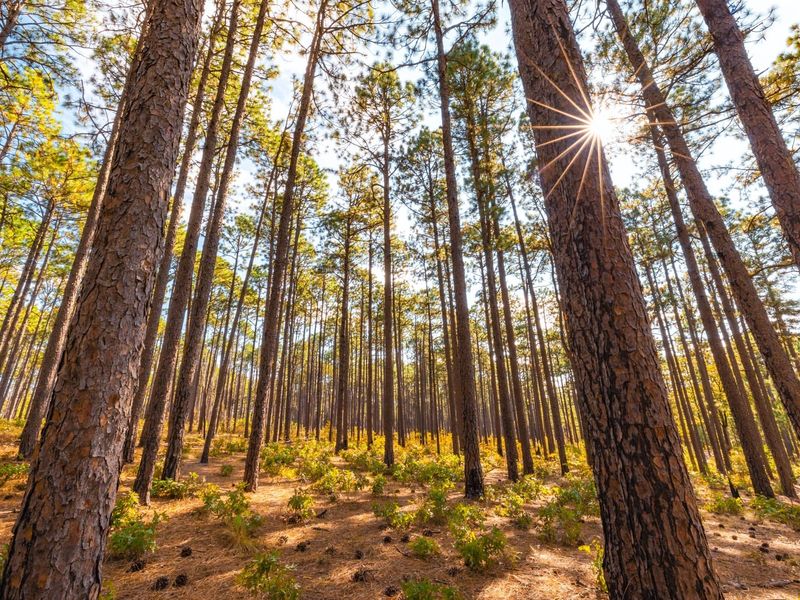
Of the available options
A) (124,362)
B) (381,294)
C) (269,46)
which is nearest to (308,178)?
(269,46)

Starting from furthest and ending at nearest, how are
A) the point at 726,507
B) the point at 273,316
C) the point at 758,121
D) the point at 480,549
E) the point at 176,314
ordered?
the point at 726,507 < the point at 273,316 < the point at 176,314 < the point at 758,121 < the point at 480,549

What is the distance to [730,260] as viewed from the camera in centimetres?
548

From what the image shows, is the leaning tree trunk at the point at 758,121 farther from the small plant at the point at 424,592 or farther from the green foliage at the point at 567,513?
the small plant at the point at 424,592

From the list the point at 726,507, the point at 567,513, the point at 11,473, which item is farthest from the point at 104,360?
the point at 726,507

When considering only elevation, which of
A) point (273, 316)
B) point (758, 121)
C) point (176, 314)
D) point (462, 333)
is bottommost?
point (462, 333)

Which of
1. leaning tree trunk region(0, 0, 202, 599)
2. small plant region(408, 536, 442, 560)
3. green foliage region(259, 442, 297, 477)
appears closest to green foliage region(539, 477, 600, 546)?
small plant region(408, 536, 442, 560)

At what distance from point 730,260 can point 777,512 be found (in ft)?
20.5

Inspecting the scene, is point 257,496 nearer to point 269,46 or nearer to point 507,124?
point 269,46

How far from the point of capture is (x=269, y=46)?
9117 mm

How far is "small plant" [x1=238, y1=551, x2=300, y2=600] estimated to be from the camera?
9.82 feet

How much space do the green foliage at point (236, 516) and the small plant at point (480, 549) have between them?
107 inches

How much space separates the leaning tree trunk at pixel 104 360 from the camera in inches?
72.1

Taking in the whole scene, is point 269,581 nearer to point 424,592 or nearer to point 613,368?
point 424,592

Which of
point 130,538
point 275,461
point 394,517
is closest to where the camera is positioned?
point 130,538
